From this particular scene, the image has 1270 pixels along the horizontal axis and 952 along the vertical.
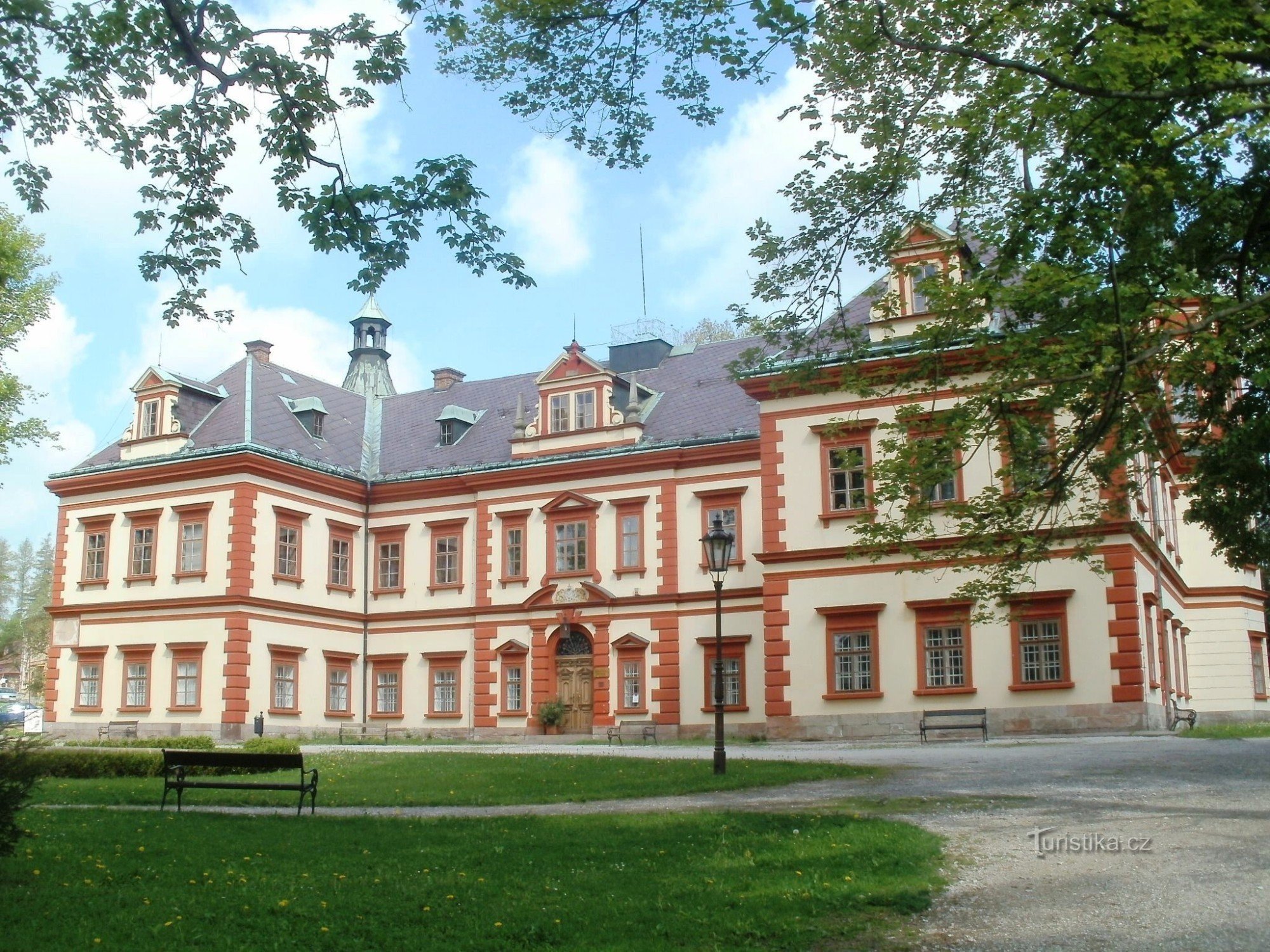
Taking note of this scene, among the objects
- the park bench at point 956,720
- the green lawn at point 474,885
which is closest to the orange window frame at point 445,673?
the park bench at point 956,720

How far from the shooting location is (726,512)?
112ft

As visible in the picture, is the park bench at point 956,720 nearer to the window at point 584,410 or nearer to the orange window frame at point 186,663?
the window at point 584,410

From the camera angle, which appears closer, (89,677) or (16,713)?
(89,677)

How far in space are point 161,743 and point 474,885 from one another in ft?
65.0

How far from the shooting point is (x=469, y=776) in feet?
59.5

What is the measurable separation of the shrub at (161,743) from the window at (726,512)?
44.2 feet

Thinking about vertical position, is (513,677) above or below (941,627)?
below

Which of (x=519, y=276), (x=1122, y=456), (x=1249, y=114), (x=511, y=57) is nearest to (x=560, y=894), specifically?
(x=519, y=276)

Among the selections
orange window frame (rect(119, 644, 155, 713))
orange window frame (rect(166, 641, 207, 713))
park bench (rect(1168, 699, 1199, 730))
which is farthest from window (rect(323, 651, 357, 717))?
park bench (rect(1168, 699, 1199, 730))

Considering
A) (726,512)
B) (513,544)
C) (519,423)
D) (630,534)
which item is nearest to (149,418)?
(519,423)

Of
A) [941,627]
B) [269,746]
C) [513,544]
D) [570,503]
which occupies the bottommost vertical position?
[269,746]

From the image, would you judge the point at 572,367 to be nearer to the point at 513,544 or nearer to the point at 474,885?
the point at 513,544

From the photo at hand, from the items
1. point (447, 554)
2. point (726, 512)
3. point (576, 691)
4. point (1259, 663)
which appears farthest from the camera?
point (1259, 663)

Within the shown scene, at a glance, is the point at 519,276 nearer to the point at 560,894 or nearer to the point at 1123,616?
the point at 560,894
